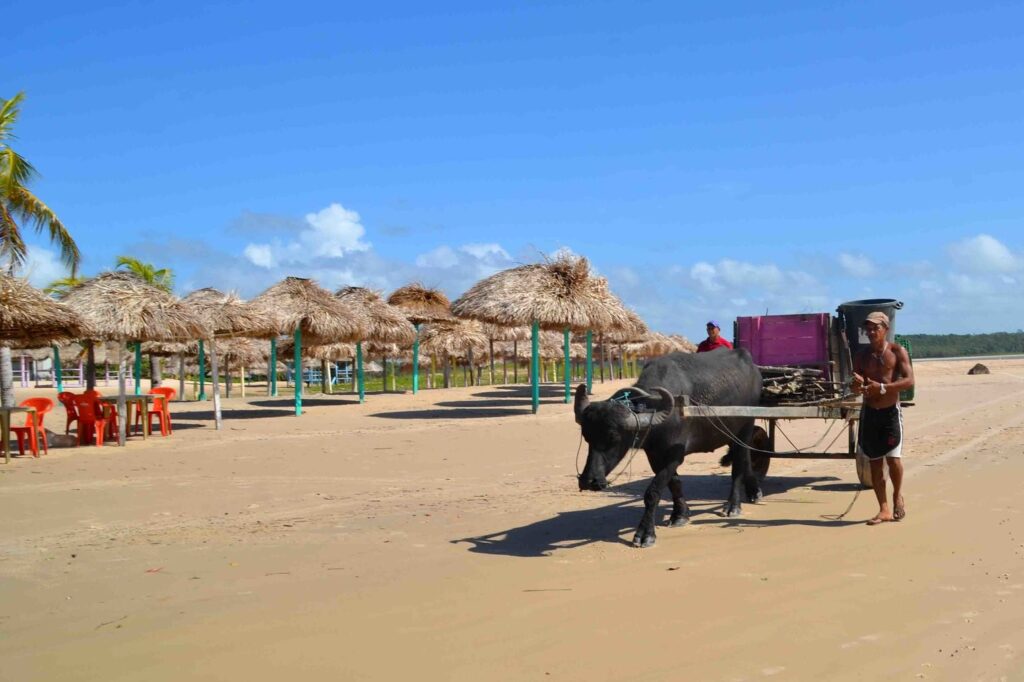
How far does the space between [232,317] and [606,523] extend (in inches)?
561

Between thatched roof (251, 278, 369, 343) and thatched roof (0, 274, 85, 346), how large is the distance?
730 centimetres

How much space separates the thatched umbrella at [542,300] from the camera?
22047mm

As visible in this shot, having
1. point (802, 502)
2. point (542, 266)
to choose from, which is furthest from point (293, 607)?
point (542, 266)

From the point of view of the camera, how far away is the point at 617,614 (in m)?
5.07

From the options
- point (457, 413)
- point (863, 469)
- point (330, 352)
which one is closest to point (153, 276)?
point (330, 352)

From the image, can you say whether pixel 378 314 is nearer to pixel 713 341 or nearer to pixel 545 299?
pixel 545 299

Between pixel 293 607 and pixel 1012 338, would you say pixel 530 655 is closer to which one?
pixel 293 607

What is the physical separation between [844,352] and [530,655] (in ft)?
19.7

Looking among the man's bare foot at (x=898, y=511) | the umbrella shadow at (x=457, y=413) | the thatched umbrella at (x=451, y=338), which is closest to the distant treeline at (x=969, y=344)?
the thatched umbrella at (x=451, y=338)

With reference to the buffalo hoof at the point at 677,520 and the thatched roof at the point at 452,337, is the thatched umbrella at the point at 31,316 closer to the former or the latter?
the buffalo hoof at the point at 677,520

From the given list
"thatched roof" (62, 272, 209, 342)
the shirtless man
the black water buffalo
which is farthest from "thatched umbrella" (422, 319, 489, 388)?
the shirtless man

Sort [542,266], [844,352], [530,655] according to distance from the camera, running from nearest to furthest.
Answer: [530,655]
[844,352]
[542,266]

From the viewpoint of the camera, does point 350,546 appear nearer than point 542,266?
Yes

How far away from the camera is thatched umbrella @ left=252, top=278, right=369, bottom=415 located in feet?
76.9
